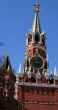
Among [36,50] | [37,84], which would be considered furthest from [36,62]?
[37,84]

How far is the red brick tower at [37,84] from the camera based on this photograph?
69.8 meters

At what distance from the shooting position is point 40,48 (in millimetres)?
76938

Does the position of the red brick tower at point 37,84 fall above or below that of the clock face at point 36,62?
below

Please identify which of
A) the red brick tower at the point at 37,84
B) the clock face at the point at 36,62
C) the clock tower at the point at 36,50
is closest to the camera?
the red brick tower at the point at 37,84

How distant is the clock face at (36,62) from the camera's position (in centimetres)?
7444

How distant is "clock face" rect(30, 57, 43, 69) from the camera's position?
74438mm

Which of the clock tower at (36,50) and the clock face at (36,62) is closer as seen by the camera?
the clock tower at (36,50)

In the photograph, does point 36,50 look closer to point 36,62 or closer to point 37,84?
point 36,62

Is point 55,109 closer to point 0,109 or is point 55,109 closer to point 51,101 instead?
point 51,101

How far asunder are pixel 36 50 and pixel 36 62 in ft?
9.92

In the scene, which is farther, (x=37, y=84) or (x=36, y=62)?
(x=36, y=62)

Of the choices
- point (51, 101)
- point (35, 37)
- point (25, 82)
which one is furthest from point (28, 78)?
point (35, 37)

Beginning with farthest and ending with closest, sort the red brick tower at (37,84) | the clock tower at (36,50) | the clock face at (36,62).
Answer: the clock face at (36,62)
the clock tower at (36,50)
the red brick tower at (37,84)

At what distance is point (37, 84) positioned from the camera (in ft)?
232
